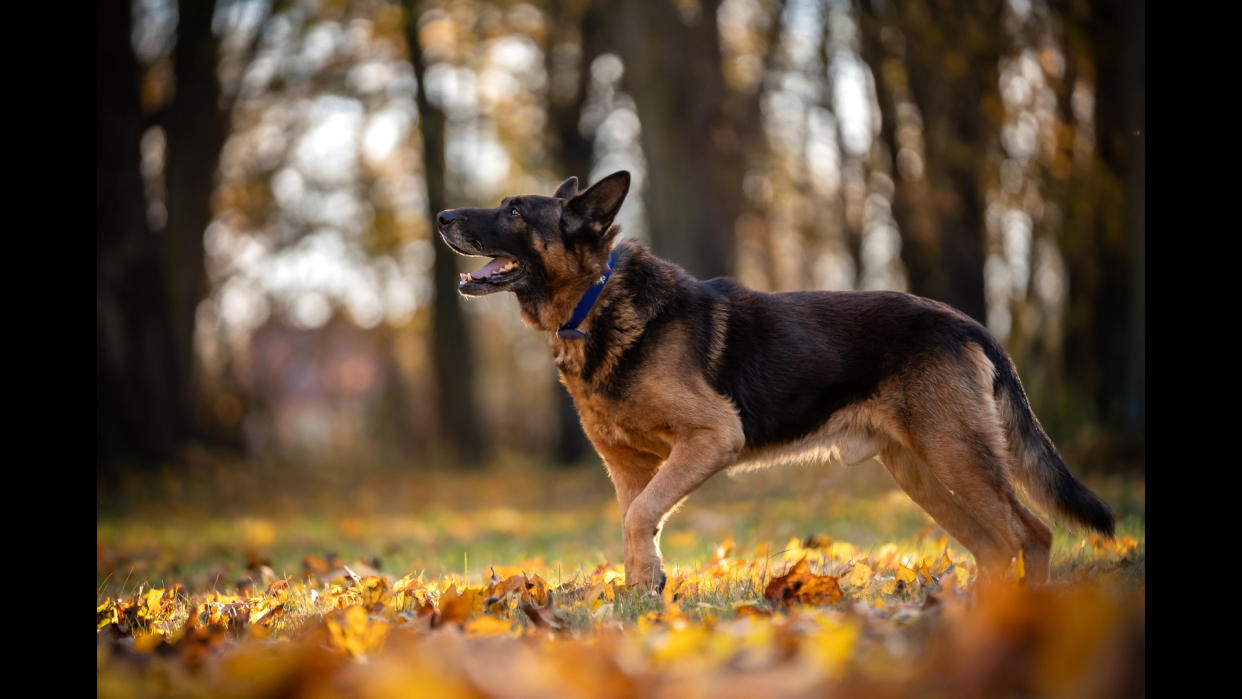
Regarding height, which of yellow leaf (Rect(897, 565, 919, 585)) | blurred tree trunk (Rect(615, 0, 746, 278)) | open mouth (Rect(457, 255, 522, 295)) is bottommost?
yellow leaf (Rect(897, 565, 919, 585))

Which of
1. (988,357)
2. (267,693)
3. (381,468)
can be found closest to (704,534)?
(988,357)

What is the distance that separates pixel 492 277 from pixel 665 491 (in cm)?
159

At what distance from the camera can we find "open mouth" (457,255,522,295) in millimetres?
5145

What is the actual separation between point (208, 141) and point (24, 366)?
1804cm

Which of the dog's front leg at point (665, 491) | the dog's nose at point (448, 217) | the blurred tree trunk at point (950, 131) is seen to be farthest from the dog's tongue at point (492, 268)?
the blurred tree trunk at point (950, 131)

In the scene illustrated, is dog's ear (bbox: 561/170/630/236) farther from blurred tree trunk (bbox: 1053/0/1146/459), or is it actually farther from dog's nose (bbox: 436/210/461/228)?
blurred tree trunk (bbox: 1053/0/1146/459)

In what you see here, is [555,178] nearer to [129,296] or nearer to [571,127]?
[571,127]

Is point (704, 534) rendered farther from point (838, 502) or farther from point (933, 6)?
point (933, 6)

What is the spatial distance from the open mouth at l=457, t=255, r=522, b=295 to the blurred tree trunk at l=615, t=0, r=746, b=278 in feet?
30.0

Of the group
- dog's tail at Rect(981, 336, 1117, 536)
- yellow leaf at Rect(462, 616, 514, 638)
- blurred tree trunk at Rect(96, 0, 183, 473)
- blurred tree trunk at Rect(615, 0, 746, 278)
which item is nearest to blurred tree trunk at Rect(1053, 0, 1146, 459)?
blurred tree trunk at Rect(615, 0, 746, 278)

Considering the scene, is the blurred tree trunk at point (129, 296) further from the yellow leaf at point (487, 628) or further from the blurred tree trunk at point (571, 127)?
the yellow leaf at point (487, 628)

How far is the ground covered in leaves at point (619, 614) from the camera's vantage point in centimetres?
191
